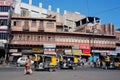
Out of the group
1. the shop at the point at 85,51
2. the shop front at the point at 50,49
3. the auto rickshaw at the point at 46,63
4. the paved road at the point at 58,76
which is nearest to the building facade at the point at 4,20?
the shop front at the point at 50,49

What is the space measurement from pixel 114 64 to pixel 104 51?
2619cm

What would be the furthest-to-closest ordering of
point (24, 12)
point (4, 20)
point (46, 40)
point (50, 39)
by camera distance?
point (24, 12), point (50, 39), point (46, 40), point (4, 20)

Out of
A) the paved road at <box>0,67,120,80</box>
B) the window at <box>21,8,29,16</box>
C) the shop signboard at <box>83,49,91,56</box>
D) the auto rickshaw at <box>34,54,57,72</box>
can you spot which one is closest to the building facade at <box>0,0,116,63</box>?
the shop signboard at <box>83,49,91,56</box>

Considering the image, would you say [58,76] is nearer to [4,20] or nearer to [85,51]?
[4,20]

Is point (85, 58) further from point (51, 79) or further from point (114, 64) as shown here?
point (51, 79)

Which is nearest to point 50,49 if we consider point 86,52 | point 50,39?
point 50,39

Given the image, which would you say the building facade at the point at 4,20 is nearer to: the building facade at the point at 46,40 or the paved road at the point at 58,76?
the building facade at the point at 46,40

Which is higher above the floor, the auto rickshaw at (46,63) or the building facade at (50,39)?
the building facade at (50,39)

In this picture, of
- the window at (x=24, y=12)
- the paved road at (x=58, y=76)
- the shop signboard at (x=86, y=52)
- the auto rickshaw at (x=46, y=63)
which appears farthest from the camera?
the window at (x=24, y=12)

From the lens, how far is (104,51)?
66.0 metres

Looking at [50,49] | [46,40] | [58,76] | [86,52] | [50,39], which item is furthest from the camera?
[86,52]

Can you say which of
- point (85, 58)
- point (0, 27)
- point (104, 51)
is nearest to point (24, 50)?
point (0, 27)

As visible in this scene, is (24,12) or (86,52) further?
(24,12)

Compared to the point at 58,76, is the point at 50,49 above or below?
above
